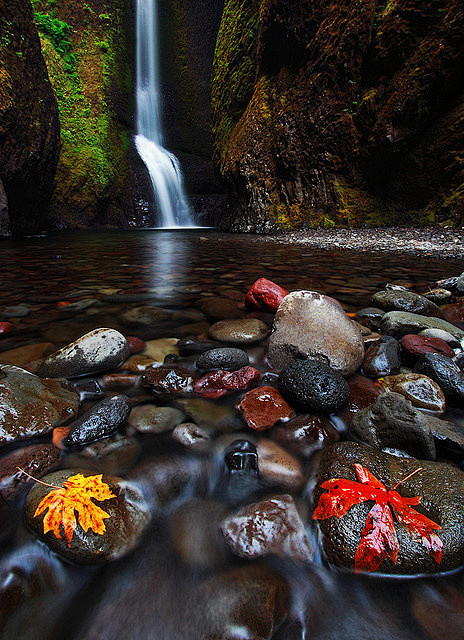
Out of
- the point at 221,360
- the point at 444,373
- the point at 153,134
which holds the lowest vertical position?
the point at 221,360

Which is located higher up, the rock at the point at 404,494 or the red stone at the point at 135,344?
the rock at the point at 404,494

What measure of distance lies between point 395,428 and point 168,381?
107 cm

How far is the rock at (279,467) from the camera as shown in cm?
109

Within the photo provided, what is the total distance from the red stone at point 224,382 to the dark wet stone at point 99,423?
0.39m

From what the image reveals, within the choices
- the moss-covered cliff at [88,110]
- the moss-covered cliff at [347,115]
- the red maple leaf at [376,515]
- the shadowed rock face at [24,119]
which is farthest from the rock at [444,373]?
the moss-covered cliff at [88,110]

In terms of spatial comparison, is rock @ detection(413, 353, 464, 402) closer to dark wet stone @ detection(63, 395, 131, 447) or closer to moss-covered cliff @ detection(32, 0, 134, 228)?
dark wet stone @ detection(63, 395, 131, 447)

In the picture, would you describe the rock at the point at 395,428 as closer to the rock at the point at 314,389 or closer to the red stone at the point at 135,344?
the rock at the point at 314,389

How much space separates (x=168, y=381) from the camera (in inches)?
65.2

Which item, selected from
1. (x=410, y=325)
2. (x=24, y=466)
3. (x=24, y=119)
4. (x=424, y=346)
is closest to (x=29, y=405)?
(x=24, y=466)

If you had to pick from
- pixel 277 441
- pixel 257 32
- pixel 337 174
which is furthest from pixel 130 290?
pixel 257 32

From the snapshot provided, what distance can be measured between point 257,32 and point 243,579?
17563 millimetres

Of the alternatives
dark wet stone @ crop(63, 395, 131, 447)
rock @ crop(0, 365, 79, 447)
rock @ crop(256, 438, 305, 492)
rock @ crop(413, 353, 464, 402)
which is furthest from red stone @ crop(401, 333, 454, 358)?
rock @ crop(0, 365, 79, 447)

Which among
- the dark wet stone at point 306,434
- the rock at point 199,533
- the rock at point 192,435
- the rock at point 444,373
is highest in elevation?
the rock at point 444,373

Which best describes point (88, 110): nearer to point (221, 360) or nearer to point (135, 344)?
point (135, 344)
